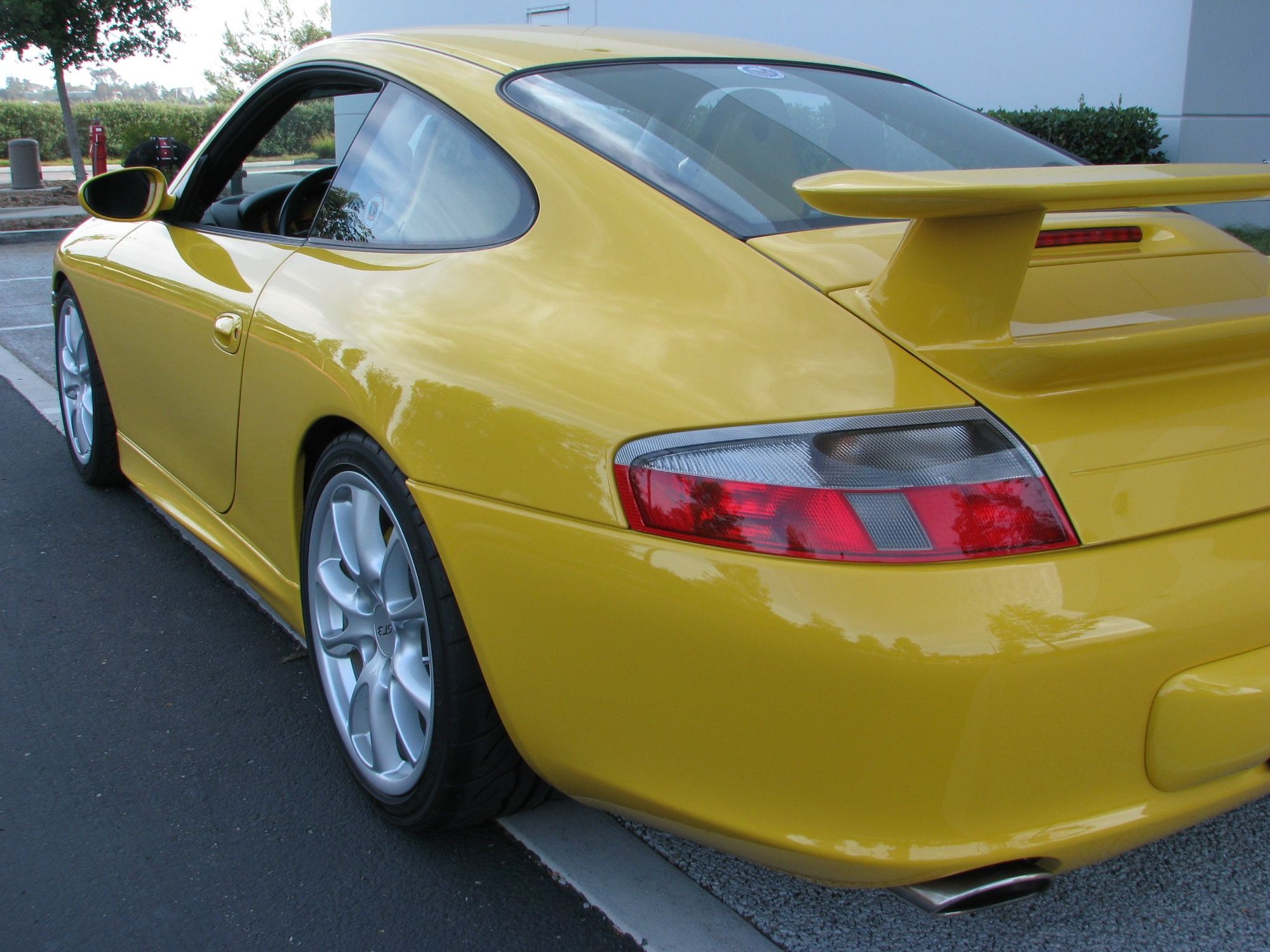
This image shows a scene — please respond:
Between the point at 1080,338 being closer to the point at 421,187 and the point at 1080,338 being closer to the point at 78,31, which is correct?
the point at 421,187

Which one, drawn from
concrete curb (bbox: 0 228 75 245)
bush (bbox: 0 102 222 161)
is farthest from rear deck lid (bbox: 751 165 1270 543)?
bush (bbox: 0 102 222 161)

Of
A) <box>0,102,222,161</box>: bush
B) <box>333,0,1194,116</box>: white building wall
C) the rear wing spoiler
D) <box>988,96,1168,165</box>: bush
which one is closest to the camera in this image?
the rear wing spoiler

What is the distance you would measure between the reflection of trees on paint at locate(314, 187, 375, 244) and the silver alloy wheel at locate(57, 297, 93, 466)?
5.56 feet

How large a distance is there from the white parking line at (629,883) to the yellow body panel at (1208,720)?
0.75 m

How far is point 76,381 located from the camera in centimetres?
397

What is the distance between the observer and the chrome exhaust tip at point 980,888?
145cm

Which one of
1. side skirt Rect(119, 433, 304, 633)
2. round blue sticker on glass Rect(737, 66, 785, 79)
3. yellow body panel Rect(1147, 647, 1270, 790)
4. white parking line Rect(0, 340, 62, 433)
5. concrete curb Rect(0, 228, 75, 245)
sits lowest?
concrete curb Rect(0, 228, 75, 245)

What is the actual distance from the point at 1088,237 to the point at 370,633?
148 centimetres

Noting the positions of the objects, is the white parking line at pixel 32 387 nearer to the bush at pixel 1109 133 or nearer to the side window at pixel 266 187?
the side window at pixel 266 187

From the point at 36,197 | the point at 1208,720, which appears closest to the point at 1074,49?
the point at 1208,720

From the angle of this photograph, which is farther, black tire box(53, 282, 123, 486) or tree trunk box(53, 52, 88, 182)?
tree trunk box(53, 52, 88, 182)

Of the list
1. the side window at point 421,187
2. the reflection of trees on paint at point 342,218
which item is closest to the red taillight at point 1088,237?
the side window at point 421,187

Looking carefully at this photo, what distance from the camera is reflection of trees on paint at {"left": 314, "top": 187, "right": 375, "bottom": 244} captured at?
2.33 meters

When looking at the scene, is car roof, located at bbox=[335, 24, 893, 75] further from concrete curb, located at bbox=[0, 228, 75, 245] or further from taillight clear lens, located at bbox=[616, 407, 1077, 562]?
concrete curb, located at bbox=[0, 228, 75, 245]
